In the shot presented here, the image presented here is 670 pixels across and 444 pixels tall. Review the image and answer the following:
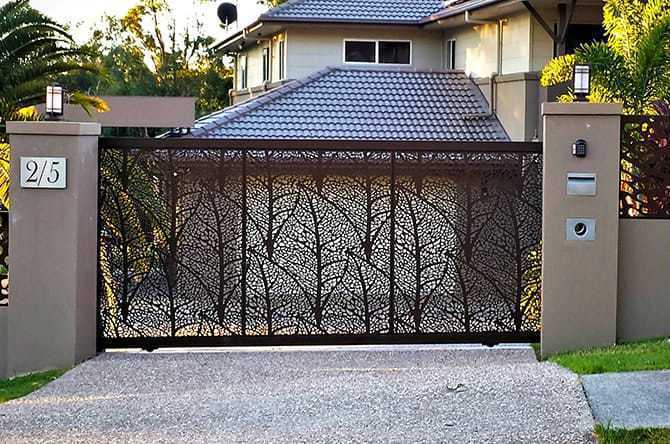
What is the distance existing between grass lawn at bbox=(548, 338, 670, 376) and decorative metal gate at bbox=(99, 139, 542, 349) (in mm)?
939

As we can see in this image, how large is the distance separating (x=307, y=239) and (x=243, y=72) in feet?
86.4

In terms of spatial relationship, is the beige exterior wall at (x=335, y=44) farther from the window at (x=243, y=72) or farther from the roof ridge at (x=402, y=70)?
the window at (x=243, y=72)

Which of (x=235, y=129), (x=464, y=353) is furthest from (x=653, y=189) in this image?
(x=235, y=129)

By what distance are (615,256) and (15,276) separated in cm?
544

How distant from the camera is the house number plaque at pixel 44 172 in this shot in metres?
10.7

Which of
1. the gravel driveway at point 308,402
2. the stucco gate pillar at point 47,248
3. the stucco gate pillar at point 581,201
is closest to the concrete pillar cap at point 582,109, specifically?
the stucco gate pillar at point 581,201

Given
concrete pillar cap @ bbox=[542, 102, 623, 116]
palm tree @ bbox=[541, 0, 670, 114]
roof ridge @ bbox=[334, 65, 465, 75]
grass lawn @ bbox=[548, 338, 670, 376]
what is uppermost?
roof ridge @ bbox=[334, 65, 465, 75]

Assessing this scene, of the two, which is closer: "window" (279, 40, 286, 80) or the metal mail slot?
the metal mail slot

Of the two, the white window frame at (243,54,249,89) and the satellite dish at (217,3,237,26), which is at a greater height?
the satellite dish at (217,3,237,26)

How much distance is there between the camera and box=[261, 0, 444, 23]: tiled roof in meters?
28.8

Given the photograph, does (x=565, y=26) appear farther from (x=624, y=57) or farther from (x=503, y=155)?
(x=503, y=155)

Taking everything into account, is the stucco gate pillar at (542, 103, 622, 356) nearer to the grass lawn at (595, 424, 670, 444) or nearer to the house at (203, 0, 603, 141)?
the grass lawn at (595, 424, 670, 444)

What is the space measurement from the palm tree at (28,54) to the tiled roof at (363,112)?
6562 millimetres

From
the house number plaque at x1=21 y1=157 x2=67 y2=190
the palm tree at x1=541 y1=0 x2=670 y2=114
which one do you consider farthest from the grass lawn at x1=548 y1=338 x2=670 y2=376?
the house number plaque at x1=21 y1=157 x2=67 y2=190
